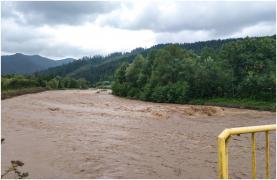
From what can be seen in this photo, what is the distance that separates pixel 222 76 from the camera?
47594 millimetres

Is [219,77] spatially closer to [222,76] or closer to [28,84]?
[222,76]

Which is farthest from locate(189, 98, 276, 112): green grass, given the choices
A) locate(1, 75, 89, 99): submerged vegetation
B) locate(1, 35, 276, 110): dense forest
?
locate(1, 75, 89, 99): submerged vegetation

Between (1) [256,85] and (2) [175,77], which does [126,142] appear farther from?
(2) [175,77]

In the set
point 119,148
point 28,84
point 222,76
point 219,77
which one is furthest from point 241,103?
point 28,84

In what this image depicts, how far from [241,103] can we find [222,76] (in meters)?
5.78

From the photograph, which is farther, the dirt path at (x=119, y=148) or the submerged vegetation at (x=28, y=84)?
the submerged vegetation at (x=28, y=84)

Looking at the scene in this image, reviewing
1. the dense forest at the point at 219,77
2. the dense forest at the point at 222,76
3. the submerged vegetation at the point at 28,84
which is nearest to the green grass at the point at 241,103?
the dense forest at the point at 219,77

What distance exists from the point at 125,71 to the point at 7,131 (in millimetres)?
44142

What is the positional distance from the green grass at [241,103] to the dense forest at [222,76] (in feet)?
5.10

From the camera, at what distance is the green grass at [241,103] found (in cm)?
3981

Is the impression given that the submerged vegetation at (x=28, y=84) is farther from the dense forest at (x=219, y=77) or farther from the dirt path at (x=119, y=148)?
the dirt path at (x=119, y=148)

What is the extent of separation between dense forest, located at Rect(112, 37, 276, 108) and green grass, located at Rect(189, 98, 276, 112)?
1.56 m

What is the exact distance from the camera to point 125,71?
64938 millimetres

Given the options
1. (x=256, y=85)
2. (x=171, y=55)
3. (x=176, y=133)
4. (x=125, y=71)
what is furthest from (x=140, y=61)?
(x=176, y=133)
